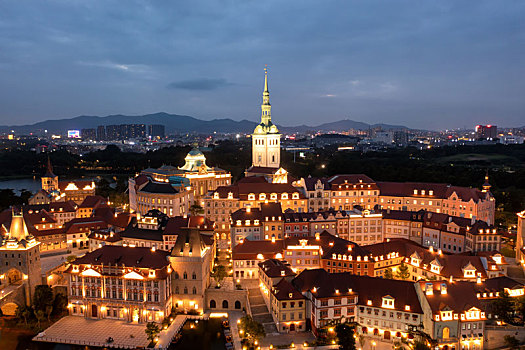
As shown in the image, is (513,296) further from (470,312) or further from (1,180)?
(1,180)

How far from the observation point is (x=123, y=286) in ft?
147

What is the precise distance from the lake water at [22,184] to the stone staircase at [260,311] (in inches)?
3992

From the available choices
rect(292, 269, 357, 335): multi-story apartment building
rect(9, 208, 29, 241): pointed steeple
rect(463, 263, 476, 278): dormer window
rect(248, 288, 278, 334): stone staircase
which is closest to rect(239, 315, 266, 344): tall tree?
rect(248, 288, 278, 334): stone staircase

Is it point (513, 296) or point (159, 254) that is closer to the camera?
point (513, 296)

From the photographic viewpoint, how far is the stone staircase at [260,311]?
138 feet

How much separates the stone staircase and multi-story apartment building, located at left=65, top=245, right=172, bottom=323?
9.16 metres

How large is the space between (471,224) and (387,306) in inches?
844

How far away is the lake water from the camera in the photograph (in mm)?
127562

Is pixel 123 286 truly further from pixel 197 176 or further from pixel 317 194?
pixel 197 176

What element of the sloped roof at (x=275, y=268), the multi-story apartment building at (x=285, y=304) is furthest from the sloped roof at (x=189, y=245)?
the multi-story apartment building at (x=285, y=304)

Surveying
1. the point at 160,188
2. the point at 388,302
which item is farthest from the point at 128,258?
the point at 388,302

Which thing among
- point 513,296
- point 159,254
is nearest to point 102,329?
point 159,254

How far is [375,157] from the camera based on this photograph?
14600 centimetres

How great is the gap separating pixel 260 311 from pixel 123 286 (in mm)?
14919
